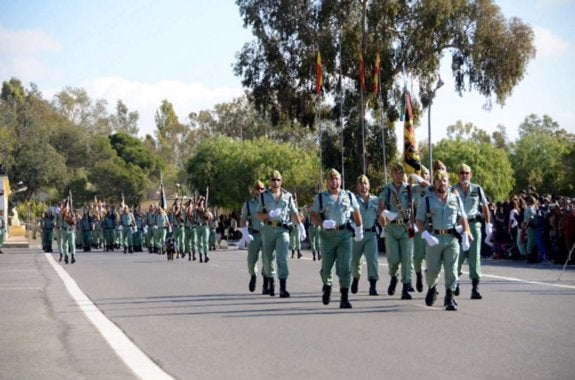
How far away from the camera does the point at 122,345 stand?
39.0 feet

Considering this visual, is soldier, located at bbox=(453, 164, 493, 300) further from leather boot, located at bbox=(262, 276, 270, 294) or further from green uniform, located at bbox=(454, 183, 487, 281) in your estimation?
leather boot, located at bbox=(262, 276, 270, 294)

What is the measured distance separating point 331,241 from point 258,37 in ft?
136

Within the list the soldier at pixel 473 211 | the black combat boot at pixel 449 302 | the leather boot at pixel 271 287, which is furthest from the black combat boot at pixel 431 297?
the leather boot at pixel 271 287

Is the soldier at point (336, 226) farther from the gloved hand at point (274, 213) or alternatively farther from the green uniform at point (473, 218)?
the green uniform at point (473, 218)

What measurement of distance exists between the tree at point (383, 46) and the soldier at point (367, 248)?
35.6 meters

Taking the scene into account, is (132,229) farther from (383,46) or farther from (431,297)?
(431,297)

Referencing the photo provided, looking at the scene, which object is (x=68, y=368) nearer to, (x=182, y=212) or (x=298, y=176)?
(x=182, y=212)

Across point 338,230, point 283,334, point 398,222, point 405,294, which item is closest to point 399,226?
point 398,222

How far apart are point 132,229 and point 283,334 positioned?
1408 inches

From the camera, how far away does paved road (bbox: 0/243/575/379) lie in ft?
32.5

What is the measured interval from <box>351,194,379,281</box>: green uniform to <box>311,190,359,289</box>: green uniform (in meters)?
1.85

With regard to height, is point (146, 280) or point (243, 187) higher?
point (243, 187)

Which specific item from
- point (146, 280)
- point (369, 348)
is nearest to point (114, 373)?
point (369, 348)

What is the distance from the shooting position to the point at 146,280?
78.3 ft
